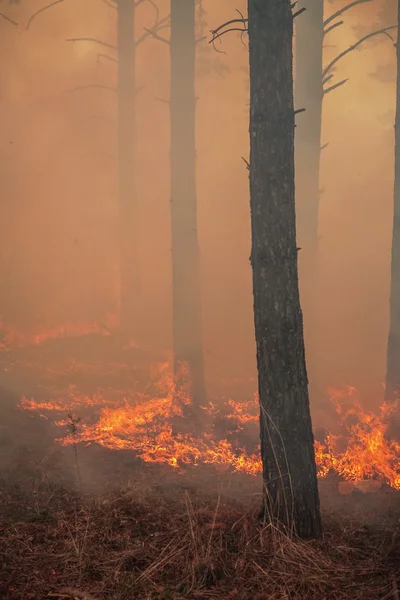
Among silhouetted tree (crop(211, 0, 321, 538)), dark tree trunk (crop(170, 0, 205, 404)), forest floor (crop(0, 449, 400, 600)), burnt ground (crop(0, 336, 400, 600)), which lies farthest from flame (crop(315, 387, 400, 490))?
silhouetted tree (crop(211, 0, 321, 538))

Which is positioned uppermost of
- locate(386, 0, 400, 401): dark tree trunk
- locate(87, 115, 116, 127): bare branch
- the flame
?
locate(87, 115, 116, 127): bare branch

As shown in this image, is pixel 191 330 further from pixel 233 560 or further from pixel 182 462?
pixel 233 560

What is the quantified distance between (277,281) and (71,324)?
15.0 metres

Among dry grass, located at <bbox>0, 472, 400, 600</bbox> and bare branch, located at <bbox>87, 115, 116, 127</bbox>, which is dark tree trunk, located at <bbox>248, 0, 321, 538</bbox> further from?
bare branch, located at <bbox>87, 115, 116, 127</bbox>

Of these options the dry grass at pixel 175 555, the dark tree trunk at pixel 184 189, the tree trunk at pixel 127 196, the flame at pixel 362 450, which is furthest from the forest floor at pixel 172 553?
the tree trunk at pixel 127 196

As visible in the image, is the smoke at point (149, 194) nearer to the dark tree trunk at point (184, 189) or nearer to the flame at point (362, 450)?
the dark tree trunk at point (184, 189)

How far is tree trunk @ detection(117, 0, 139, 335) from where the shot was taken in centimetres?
1905

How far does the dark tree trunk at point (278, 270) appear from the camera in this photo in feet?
16.7

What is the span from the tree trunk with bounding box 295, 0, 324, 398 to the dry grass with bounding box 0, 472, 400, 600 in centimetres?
814

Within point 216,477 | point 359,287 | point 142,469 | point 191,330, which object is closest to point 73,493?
point 142,469

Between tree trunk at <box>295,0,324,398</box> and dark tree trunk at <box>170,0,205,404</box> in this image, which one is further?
dark tree trunk at <box>170,0,205,404</box>

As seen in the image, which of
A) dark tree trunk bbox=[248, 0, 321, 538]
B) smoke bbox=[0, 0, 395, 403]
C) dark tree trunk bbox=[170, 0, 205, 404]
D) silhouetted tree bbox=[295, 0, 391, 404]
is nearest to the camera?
dark tree trunk bbox=[248, 0, 321, 538]

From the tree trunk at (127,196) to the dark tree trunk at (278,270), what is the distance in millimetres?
13918

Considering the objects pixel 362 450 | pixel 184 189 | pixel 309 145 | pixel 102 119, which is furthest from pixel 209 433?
pixel 102 119
